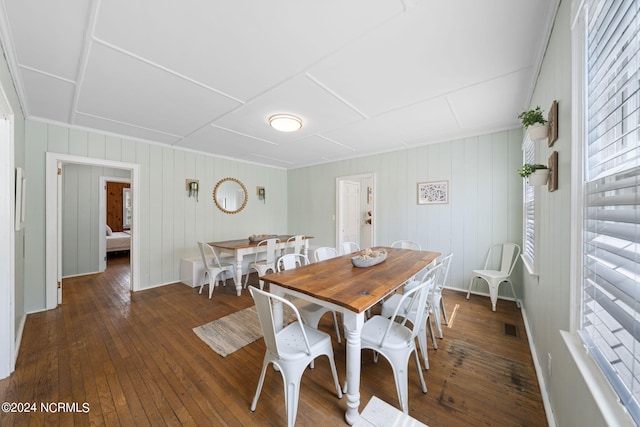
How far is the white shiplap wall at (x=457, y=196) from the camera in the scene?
320 centimetres

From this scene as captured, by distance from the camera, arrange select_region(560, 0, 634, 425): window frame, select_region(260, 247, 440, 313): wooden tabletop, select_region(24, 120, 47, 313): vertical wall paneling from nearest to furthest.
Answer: select_region(560, 0, 634, 425): window frame → select_region(260, 247, 440, 313): wooden tabletop → select_region(24, 120, 47, 313): vertical wall paneling

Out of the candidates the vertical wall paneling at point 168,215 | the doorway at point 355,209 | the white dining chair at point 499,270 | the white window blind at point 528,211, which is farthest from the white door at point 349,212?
the vertical wall paneling at point 168,215

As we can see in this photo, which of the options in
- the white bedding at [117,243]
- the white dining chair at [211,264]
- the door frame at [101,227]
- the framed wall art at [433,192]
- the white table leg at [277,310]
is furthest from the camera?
the white bedding at [117,243]

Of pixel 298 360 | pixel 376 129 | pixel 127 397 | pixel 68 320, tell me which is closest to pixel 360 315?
pixel 298 360

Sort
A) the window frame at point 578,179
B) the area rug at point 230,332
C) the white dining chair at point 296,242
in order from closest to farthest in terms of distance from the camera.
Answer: the window frame at point 578,179 < the area rug at point 230,332 < the white dining chair at point 296,242

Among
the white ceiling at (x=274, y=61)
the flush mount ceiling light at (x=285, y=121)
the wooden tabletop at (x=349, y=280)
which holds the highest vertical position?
the white ceiling at (x=274, y=61)

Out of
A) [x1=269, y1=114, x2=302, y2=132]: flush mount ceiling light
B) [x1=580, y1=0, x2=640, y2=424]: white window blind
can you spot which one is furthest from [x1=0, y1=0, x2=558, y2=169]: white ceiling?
[x1=580, y1=0, x2=640, y2=424]: white window blind

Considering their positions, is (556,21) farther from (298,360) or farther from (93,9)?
(93,9)

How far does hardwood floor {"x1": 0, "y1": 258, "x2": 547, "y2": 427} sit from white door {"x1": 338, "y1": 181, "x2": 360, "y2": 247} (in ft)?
8.86

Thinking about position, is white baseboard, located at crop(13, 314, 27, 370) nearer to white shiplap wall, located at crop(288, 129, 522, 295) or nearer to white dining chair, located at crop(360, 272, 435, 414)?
white dining chair, located at crop(360, 272, 435, 414)

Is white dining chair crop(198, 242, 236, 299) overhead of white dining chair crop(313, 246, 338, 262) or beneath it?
beneath

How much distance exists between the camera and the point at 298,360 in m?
1.38

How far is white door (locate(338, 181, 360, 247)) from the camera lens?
16.9 feet

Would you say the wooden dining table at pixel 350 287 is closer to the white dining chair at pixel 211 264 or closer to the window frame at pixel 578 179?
the window frame at pixel 578 179
